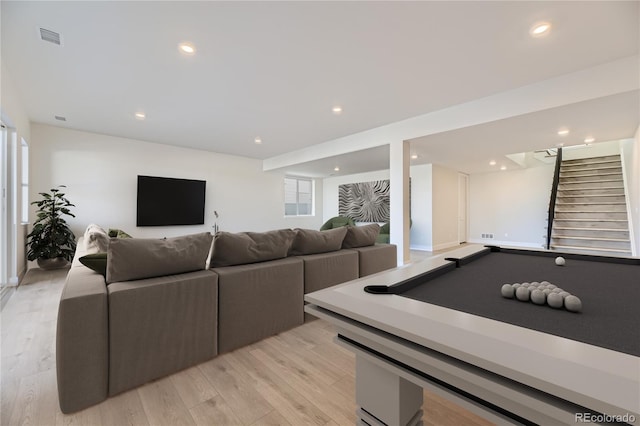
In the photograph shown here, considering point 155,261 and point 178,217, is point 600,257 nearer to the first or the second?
point 155,261

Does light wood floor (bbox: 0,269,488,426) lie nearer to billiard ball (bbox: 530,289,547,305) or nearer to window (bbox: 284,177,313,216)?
billiard ball (bbox: 530,289,547,305)

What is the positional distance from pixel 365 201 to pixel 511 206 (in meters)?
4.21

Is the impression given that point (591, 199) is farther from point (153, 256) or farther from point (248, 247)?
point (153, 256)

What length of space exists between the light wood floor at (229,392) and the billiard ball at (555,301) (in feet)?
2.79

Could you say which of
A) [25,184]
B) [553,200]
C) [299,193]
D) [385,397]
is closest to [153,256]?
[385,397]

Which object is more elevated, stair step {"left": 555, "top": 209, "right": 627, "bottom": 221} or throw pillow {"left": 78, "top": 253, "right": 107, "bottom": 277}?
stair step {"left": 555, "top": 209, "right": 627, "bottom": 221}

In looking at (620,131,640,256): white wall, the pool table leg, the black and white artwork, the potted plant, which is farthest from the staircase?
the potted plant

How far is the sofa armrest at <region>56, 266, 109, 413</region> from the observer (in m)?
1.34

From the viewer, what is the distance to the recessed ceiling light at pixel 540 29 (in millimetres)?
→ 2148

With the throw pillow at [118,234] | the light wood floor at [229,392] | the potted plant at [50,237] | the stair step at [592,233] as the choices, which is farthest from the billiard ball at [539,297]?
the stair step at [592,233]

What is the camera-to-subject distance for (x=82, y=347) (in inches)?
54.4

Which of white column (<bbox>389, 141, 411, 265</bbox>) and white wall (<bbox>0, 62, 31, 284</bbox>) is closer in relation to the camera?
white wall (<bbox>0, 62, 31, 284</bbox>)

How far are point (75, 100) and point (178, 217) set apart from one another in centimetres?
311

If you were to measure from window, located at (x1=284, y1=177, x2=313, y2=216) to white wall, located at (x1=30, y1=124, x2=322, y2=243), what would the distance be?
1216mm
